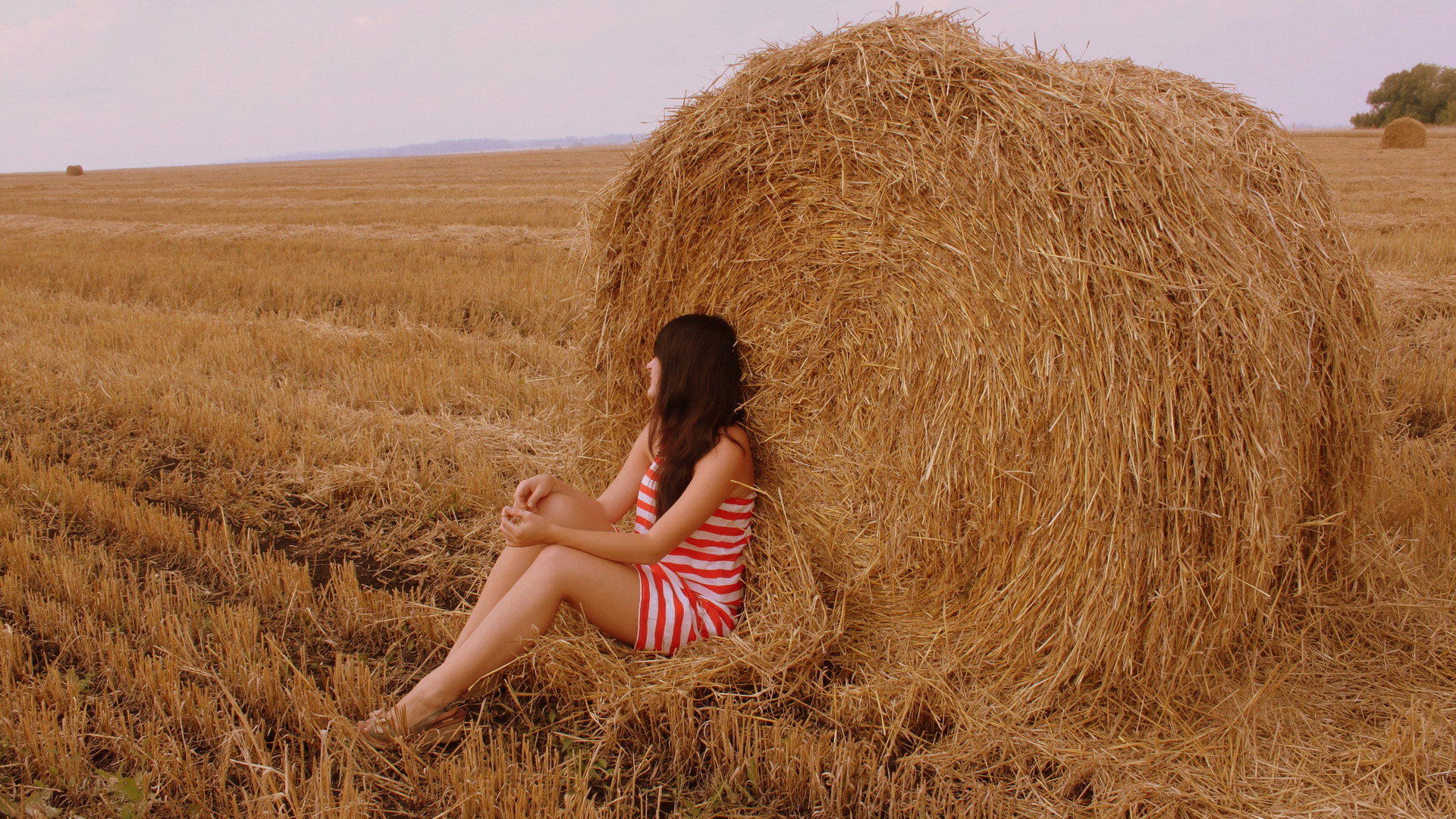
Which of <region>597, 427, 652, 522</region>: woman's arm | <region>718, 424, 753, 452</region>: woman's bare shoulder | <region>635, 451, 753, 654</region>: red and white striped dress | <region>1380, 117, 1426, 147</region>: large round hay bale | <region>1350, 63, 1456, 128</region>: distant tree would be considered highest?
<region>1350, 63, 1456, 128</region>: distant tree

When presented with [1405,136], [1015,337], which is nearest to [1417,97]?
[1405,136]

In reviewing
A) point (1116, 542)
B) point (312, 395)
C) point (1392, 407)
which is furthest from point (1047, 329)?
point (312, 395)

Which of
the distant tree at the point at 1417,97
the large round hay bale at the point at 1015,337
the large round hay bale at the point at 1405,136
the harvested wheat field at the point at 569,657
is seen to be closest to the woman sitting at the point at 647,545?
the harvested wheat field at the point at 569,657

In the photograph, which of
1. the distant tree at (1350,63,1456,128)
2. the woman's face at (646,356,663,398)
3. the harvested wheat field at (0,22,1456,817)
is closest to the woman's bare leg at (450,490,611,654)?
the harvested wheat field at (0,22,1456,817)

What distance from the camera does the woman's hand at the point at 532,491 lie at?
9.14 feet

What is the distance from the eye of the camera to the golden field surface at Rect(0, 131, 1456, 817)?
2.23m

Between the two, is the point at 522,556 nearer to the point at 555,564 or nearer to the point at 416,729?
the point at 555,564

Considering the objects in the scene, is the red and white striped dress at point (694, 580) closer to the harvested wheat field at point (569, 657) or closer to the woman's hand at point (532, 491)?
the harvested wheat field at point (569, 657)

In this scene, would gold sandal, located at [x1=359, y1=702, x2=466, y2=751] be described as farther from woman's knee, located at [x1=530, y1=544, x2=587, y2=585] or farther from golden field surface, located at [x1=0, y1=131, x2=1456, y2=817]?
woman's knee, located at [x1=530, y1=544, x2=587, y2=585]

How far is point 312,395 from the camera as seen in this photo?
17.6ft

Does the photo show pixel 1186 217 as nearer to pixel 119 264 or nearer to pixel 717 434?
pixel 717 434

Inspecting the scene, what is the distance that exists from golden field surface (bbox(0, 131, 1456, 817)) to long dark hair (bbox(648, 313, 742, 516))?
0.57m

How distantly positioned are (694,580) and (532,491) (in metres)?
0.62

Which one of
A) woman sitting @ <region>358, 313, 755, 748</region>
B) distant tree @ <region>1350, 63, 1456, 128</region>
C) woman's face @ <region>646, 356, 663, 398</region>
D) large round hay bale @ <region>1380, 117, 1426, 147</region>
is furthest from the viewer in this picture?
distant tree @ <region>1350, 63, 1456, 128</region>
